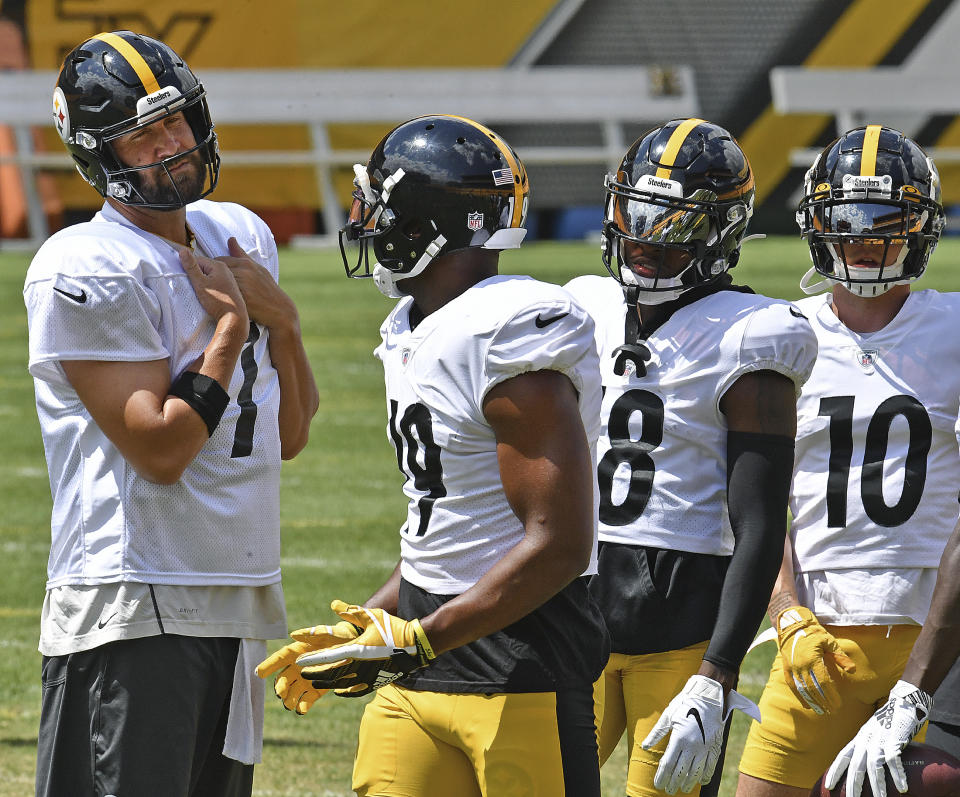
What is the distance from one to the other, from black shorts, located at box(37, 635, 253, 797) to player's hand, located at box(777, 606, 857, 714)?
4.52 feet

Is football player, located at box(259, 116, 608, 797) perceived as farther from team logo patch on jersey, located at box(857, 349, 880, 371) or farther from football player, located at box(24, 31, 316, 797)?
team logo patch on jersey, located at box(857, 349, 880, 371)

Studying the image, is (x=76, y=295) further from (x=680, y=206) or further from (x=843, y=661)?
(x=843, y=661)

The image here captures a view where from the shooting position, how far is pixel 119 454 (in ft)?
9.01

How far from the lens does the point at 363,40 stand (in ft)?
62.5

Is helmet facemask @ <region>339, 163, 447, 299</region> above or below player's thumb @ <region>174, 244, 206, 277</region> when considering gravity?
above

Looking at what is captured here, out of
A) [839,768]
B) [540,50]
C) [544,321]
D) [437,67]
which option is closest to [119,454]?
[544,321]

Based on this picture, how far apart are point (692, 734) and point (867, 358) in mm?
1181

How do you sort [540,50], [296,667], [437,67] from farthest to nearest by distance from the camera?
[540,50] < [437,67] < [296,667]

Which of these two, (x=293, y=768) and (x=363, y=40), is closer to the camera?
(x=293, y=768)

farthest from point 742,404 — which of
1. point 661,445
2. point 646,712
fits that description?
point 646,712

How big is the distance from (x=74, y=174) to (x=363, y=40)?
4.13m

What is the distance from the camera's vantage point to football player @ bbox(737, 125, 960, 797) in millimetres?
3477

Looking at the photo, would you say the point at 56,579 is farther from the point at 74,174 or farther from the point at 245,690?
the point at 74,174

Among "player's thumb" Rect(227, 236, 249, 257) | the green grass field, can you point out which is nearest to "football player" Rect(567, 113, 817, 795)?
"player's thumb" Rect(227, 236, 249, 257)
